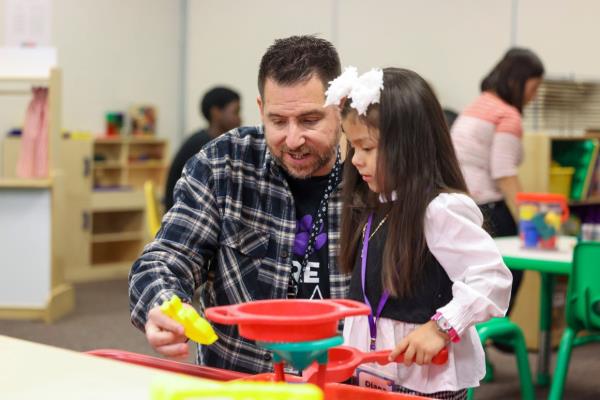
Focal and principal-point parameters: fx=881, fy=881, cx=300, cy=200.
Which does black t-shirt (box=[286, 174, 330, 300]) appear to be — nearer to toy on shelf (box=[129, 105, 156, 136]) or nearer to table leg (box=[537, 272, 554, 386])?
table leg (box=[537, 272, 554, 386])

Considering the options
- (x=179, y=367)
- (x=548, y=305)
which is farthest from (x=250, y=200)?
(x=548, y=305)

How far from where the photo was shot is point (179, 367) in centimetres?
138

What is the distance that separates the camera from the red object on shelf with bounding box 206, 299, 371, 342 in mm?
1009

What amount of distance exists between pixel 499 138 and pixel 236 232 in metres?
2.46

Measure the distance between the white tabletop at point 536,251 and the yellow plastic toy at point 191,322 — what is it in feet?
7.30

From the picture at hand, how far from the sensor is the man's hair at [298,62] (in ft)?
5.74

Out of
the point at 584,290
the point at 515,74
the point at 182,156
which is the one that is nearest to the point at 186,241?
the point at 584,290

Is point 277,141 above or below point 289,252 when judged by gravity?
above

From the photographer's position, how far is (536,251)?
3361 mm

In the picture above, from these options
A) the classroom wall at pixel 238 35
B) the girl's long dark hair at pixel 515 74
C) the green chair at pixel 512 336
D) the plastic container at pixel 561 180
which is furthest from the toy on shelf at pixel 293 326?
the classroom wall at pixel 238 35

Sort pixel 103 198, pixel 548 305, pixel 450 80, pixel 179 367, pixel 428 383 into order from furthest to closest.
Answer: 1. pixel 103 198
2. pixel 450 80
3. pixel 548 305
4. pixel 428 383
5. pixel 179 367

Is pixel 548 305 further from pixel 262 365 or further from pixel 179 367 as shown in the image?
pixel 179 367

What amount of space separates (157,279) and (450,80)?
193 inches

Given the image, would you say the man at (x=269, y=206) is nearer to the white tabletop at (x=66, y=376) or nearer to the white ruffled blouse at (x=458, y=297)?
the white ruffled blouse at (x=458, y=297)
